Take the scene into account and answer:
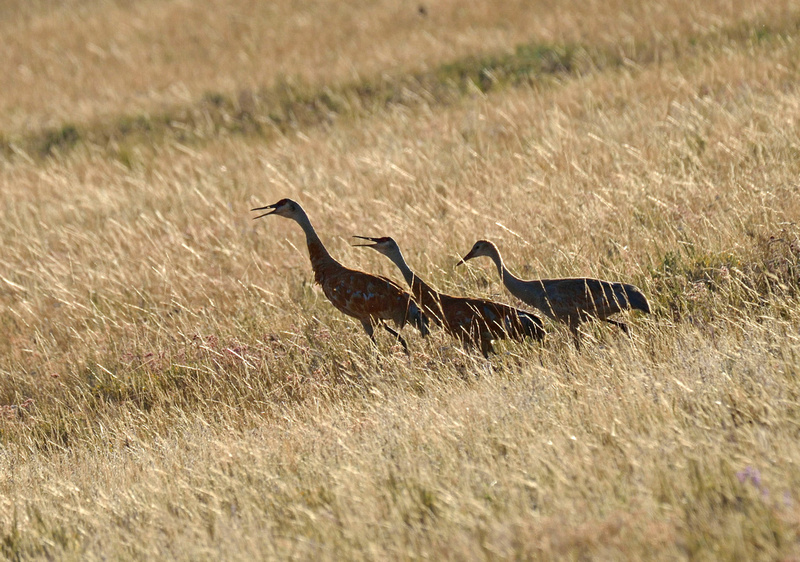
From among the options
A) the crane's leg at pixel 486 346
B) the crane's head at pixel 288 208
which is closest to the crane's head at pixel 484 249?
the crane's leg at pixel 486 346

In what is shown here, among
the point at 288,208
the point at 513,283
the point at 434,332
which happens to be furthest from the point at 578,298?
the point at 288,208

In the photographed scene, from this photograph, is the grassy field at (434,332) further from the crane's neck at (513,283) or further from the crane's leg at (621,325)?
the crane's neck at (513,283)

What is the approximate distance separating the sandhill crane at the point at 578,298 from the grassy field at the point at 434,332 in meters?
0.22

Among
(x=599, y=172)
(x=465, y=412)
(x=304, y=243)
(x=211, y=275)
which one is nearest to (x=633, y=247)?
(x=599, y=172)

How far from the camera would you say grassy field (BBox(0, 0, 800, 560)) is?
163 inches

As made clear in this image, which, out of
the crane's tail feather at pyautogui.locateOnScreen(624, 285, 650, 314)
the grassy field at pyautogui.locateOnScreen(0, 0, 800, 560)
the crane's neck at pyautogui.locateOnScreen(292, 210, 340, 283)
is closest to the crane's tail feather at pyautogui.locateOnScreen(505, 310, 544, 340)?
the grassy field at pyautogui.locateOnScreen(0, 0, 800, 560)

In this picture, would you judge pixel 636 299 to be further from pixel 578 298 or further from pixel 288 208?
pixel 288 208

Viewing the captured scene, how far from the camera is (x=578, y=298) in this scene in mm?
6328

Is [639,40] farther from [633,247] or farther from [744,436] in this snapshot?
[744,436]

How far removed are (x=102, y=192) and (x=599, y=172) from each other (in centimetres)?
750

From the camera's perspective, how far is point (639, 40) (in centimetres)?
1594

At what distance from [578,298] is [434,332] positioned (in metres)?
1.31

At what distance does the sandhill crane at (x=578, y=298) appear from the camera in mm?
6188

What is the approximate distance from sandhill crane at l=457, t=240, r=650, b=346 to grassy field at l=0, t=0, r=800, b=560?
0.71 feet
